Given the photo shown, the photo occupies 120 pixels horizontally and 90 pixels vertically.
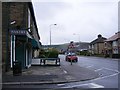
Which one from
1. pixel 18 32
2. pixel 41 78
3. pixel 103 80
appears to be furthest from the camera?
pixel 18 32

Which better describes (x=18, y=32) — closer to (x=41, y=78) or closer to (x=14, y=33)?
(x=14, y=33)

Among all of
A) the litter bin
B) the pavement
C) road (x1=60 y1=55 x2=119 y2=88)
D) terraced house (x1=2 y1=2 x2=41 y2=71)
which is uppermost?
terraced house (x1=2 y1=2 x2=41 y2=71)

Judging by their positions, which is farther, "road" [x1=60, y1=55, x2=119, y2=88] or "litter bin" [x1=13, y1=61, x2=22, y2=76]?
"litter bin" [x1=13, y1=61, x2=22, y2=76]

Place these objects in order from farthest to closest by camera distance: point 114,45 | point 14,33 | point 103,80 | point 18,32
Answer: point 114,45 < point 18,32 < point 14,33 < point 103,80

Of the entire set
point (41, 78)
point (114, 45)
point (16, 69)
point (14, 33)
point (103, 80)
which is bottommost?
point (103, 80)

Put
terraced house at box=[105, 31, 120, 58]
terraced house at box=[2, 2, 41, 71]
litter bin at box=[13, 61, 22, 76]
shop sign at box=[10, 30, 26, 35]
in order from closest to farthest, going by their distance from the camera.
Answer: litter bin at box=[13, 61, 22, 76] → shop sign at box=[10, 30, 26, 35] → terraced house at box=[2, 2, 41, 71] → terraced house at box=[105, 31, 120, 58]

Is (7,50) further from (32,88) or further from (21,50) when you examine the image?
→ (32,88)

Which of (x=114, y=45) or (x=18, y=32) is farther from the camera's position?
(x=114, y=45)

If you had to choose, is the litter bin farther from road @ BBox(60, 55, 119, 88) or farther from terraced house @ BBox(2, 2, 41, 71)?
road @ BBox(60, 55, 119, 88)

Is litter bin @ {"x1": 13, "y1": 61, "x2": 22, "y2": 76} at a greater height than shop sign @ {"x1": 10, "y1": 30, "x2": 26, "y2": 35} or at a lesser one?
lesser

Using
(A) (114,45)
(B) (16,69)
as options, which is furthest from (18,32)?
(A) (114,45)

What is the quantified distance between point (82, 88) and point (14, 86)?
339 centimetres

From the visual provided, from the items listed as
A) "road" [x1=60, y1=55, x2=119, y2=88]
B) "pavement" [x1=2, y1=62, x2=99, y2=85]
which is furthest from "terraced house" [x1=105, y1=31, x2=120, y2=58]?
"pavement" [x1=2, y1=62, x2=99, y2=85]

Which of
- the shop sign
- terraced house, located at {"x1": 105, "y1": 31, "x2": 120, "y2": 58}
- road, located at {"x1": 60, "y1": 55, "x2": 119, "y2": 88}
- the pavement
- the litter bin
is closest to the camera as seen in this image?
road, located at {"x1": 60, "y1": 55, "x2": 119, "y2": 88}
